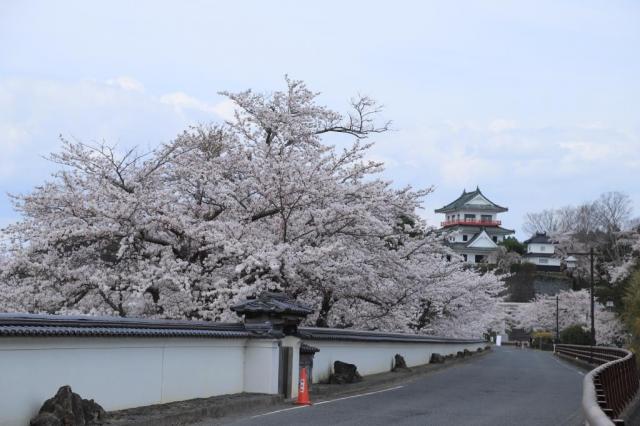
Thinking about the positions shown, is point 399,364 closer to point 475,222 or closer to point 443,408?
point 443,408

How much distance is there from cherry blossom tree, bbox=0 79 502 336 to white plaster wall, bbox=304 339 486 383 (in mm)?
1658

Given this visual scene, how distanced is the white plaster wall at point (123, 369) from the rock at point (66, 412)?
250 mm

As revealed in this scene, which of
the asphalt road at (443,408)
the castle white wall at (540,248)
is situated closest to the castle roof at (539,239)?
the castle white wall at (540,248)

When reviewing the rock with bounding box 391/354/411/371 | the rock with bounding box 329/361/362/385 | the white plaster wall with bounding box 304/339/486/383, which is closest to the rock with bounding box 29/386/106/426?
the white plaster wall with bounding box 304/339/486/383

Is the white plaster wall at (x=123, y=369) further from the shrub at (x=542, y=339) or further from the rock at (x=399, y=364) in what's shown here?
the shrub at (x=542, y=339)

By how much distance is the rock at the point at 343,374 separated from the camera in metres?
18.8

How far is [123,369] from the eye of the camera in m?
11.6

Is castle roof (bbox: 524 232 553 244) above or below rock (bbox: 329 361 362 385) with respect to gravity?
above

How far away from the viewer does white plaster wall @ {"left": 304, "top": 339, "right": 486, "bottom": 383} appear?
61.6 ft

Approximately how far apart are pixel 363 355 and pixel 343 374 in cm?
326

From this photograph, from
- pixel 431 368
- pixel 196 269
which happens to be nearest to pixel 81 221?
pixel 196 269

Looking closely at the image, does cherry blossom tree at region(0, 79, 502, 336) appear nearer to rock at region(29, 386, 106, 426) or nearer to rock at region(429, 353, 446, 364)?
rock at region(29, 386, 106, 426)

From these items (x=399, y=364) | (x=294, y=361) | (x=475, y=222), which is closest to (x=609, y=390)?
(x=294, y=361)

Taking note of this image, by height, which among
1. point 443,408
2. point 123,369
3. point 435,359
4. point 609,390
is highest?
point 123,369
